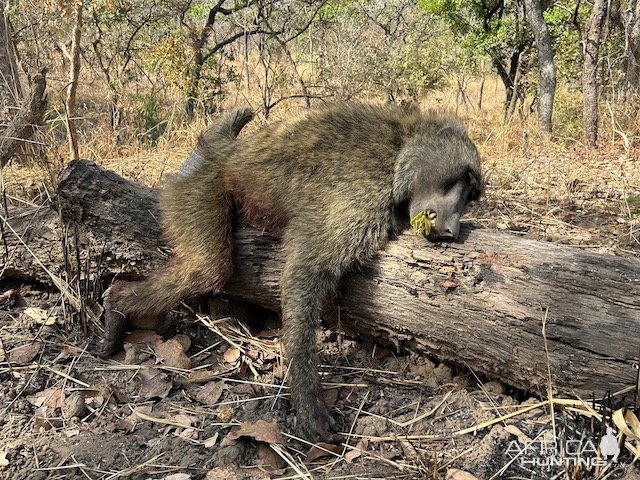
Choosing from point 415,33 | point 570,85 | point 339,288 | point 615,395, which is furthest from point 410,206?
point 415,33

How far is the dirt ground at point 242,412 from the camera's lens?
86.5 inches

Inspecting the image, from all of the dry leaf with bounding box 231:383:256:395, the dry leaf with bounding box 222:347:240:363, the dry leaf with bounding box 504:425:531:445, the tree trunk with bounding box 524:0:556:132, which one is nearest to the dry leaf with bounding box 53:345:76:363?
the dry leaf with bounding box 222:347:240:363

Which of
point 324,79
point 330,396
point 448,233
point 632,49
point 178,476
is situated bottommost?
point 178,476

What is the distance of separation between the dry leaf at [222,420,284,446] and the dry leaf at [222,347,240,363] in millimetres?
539

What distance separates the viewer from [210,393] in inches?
107

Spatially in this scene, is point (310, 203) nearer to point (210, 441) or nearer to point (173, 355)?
point (173, 355)

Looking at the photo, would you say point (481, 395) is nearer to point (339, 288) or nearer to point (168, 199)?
point (339, 288)

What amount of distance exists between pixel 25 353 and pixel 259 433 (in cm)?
134

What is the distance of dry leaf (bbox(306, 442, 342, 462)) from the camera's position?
231cm

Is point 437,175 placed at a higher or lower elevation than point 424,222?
higher

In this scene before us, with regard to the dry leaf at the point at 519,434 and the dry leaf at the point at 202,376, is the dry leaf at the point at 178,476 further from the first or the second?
the dry leaf at the point at 519,434

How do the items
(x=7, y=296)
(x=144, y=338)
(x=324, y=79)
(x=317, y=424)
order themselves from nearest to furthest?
1. (x=317, y=424)
2. (x=144, y=338)
3. (x=7, y=296)
4. (x=324, y=79)

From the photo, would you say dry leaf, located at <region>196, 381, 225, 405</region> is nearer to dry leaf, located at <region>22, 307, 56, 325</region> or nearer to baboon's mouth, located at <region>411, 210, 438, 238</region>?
dry leaf, located at <region>22, 307, 56, 325</region>

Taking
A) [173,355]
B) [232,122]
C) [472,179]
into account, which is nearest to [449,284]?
[472,179]
